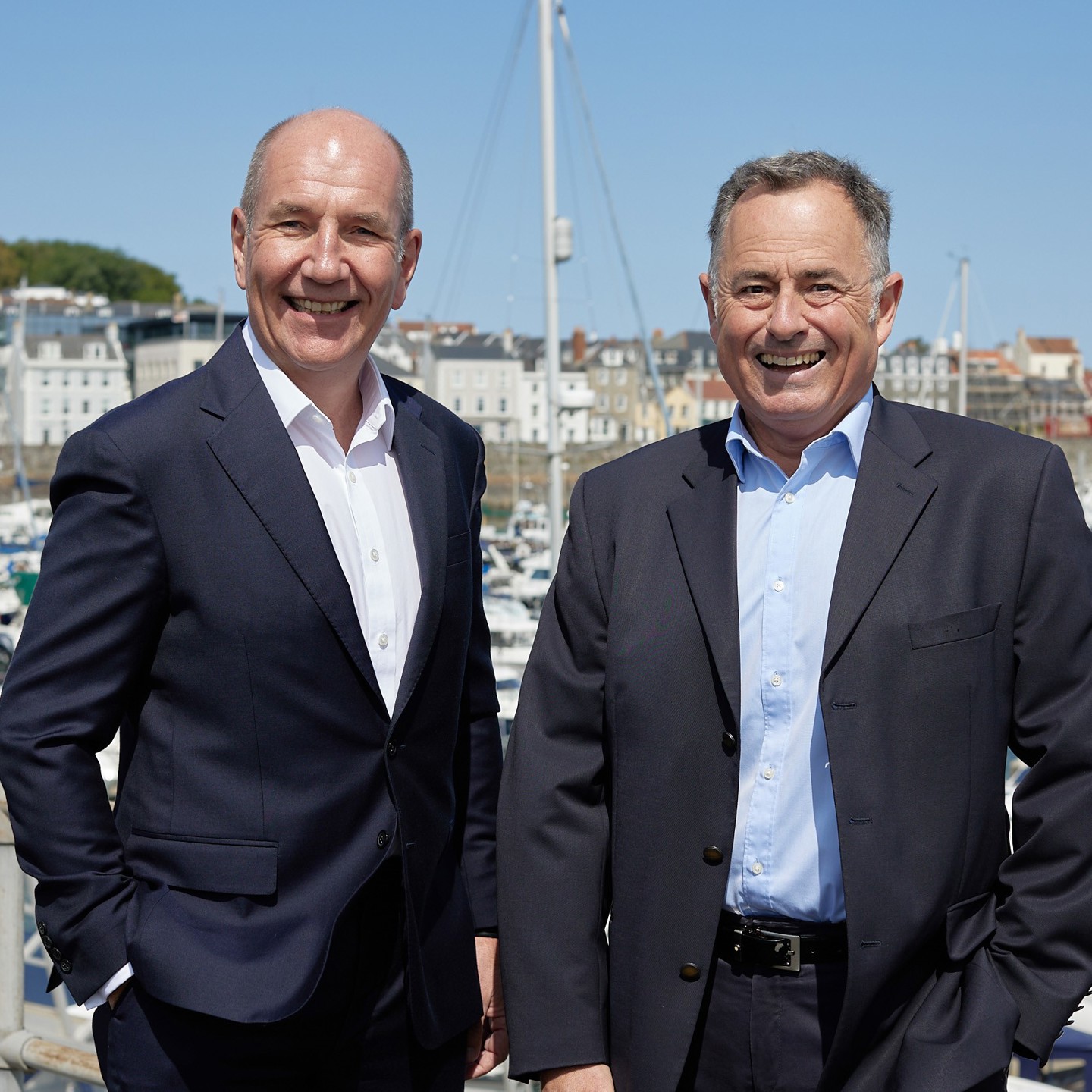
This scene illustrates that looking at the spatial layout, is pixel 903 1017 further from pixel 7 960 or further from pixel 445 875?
pixel 7 960

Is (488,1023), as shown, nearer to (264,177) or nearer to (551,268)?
(264,177)

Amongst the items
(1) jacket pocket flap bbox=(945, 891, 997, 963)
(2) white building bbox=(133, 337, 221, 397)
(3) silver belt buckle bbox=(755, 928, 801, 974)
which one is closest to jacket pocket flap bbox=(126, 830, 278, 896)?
(3) silver belt buckle bbox=(755, 928, 801, 974)

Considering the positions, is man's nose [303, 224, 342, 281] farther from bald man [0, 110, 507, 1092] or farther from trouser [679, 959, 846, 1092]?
trouser [679, 959, 846, 1092]

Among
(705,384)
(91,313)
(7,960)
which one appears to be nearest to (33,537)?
(7,960)

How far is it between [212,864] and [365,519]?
0.66 meters

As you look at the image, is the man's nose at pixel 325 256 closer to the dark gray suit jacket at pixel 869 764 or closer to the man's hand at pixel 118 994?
the dark gray suit jacket at pixel 869 764

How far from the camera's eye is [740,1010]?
7.77 ft

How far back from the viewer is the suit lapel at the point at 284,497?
94.0 inches

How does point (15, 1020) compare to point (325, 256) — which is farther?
point (15, 1020)

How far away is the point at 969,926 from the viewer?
2314 mm

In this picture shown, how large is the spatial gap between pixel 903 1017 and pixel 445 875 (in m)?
0.87

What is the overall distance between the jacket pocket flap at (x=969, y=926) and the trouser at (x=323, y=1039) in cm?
95

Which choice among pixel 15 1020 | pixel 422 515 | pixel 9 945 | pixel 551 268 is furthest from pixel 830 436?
pixel 551 268

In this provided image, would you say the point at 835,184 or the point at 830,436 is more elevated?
the point at 835,184
